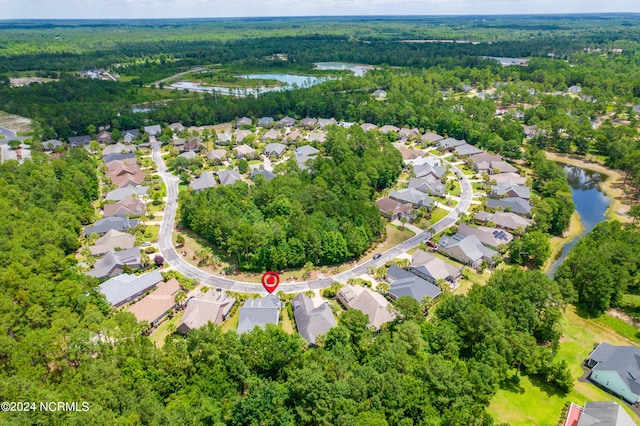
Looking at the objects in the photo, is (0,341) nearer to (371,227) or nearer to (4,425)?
(4,425)

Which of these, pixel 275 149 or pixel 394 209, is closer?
pixel 394 209

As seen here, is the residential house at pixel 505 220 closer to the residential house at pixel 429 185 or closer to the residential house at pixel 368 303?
the residential house at pixel 429 185

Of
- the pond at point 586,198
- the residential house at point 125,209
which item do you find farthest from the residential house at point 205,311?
the pond at point 586,198

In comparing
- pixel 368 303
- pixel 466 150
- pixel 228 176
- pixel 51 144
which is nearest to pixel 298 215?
pixel 368 303

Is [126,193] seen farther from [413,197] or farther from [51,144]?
[413,197]

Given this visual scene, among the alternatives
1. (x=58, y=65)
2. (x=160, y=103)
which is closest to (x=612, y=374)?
(x=160, y=103)

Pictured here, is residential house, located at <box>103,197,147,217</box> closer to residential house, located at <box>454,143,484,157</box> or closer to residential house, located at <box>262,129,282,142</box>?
residential house, located at <box>262,129,282,142</box>
